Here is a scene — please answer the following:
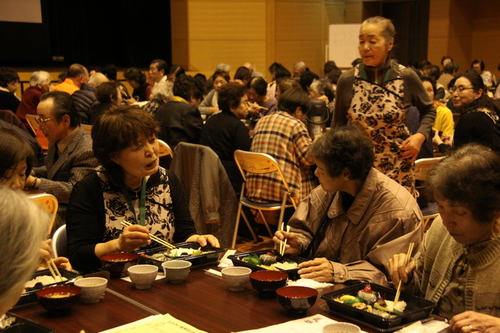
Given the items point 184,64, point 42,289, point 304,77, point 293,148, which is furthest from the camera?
point 184,64

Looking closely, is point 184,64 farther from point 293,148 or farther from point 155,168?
point 155,168

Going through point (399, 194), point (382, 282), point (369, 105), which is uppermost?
point (369, 105)

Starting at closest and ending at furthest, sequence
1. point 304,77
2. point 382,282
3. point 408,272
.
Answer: point 408,272 → point 382,282 → point 304,77

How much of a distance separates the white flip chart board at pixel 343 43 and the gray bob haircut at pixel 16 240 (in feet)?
38.7

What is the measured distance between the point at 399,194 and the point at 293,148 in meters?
2.30

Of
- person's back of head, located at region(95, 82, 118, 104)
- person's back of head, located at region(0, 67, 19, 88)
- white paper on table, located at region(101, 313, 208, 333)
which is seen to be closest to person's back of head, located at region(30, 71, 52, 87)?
person's back of head, located at region(0, 67, 19, 88)

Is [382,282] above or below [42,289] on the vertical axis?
below

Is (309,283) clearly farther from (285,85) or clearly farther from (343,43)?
(343,43)

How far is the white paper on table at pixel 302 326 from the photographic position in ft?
5.16

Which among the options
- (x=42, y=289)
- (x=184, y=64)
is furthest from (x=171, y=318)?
(x=184, y=64)

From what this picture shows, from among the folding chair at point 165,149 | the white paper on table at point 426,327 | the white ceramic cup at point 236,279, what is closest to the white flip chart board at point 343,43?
the folding chair at point 165,149

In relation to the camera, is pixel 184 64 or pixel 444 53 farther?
pixel 444 53

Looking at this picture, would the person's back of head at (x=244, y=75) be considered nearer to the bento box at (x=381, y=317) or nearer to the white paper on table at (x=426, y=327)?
the bento box at (x=381, y=317)

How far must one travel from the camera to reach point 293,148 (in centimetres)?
459
